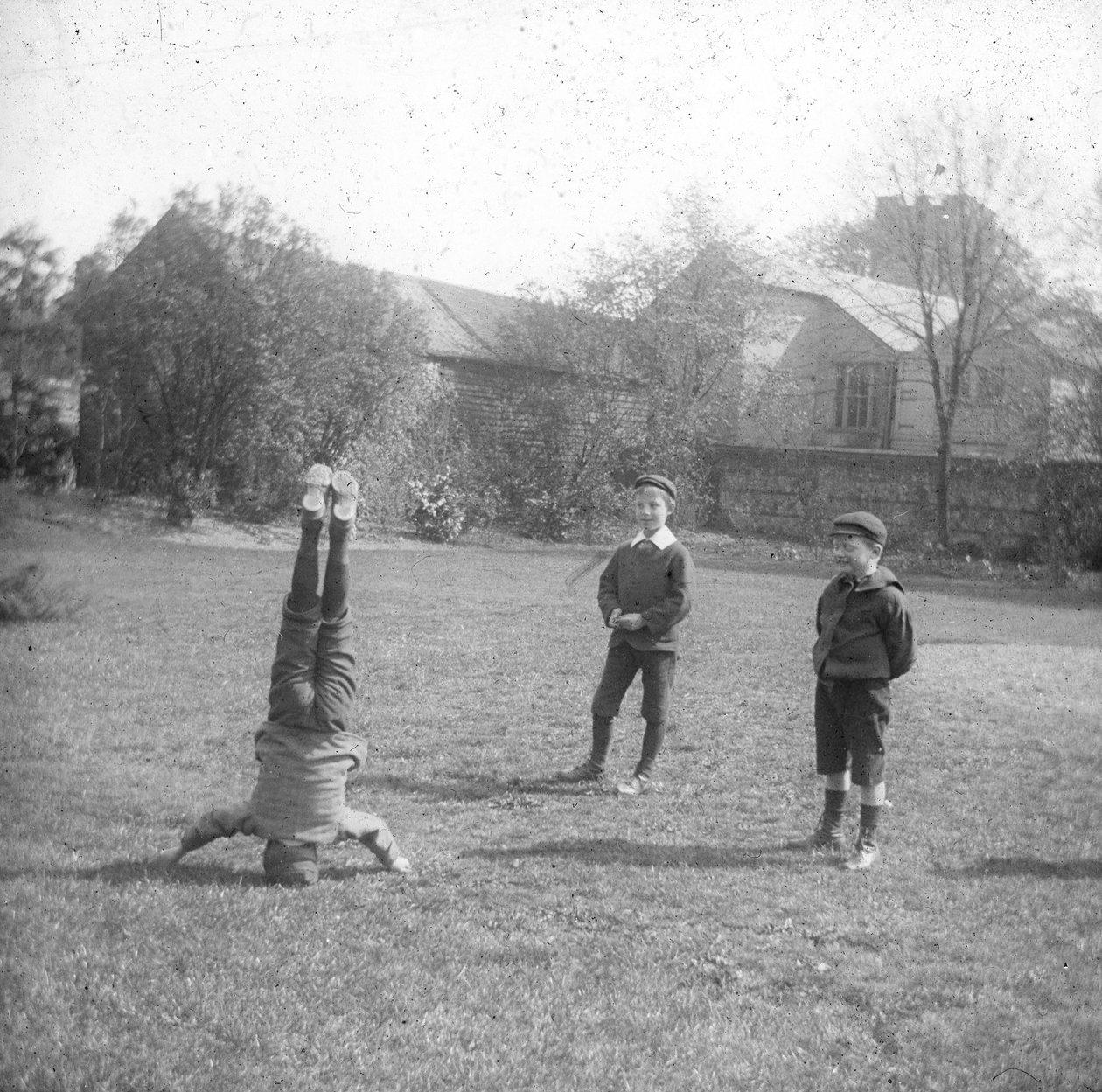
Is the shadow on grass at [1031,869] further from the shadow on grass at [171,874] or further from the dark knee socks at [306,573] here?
the dark knee socks at [306,573]

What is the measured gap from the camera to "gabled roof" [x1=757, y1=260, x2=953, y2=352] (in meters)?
27.3

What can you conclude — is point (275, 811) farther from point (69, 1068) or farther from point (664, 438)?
point (664, 438)

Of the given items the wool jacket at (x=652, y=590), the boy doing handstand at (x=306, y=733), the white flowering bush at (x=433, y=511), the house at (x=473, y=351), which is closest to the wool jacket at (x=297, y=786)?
the boy doing handstand at (x=306, y=733)

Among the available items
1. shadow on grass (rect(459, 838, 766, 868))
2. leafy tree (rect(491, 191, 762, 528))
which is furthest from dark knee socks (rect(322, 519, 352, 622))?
leafy tree (rect(491, 191, 762, 528))

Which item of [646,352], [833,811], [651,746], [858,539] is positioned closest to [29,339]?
[651,746]

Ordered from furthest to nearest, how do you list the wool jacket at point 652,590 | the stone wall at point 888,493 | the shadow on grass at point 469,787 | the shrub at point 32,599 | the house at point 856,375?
the house at point 856,375 → the stone wall at point 888,493 → the shrub at point 32,599 → the wool jacket at point 652,590 → the shadow on grass at point 469,787

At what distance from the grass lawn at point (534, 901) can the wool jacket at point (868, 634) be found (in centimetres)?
93

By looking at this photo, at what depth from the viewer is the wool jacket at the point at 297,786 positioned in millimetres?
4820

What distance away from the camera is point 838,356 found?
105 ft

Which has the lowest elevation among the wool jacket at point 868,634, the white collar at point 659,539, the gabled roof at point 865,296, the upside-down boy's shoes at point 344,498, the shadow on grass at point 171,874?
the shadow on grass at point 171,874

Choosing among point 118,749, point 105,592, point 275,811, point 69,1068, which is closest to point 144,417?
point 105,592

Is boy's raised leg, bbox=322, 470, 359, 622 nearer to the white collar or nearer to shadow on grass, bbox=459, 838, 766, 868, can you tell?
shadow on grass, bbox=459, 838, 766, 868

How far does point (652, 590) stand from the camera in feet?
22.4

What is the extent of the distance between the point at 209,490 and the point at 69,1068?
14.3m
